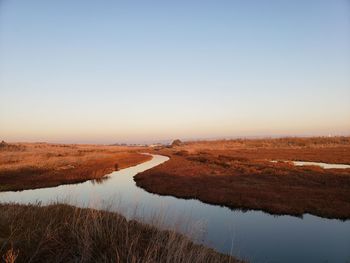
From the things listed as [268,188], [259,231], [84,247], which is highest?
[84,247]

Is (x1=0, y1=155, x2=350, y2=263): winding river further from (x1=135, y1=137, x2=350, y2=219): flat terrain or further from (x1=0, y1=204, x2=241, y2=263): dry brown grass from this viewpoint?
(x1=0, y1=204, x2=241, y2=263): dry brown grass

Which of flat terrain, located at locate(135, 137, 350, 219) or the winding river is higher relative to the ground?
flat terrain, located at locate(135, 137, 350, 219)

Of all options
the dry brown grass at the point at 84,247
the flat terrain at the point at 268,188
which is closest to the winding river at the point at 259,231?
the flat terrain at the point at 268,188

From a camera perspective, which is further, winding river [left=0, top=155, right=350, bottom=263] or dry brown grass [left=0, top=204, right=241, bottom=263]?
winding river [left=0, top=155, right=350, bottom=263]

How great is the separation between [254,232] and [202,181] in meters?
16.0

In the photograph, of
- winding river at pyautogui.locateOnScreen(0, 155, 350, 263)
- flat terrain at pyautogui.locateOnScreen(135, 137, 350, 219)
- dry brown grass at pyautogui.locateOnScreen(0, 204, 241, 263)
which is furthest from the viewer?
flat terrain at pyautogui.locateOnScreen(135, 137, 350, 219)

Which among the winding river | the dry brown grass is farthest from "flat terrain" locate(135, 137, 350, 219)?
the dry brown grass

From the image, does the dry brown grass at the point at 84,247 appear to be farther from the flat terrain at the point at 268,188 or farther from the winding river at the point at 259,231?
the flat terrain at the point at 268,188

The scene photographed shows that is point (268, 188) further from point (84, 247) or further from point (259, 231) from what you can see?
point (84, 247)

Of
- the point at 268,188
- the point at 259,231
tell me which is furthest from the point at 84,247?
the point at 268,188

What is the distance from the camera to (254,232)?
52.6ft

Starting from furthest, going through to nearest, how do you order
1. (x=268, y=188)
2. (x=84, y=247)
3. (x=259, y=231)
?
(x=268, y=188), (x=259, y=231), (x=84, y=247)

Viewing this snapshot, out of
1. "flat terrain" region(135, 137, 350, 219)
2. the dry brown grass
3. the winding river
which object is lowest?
the winding river

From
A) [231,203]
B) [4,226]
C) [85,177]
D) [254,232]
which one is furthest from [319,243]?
[85,177]
